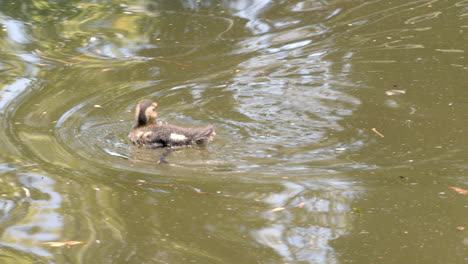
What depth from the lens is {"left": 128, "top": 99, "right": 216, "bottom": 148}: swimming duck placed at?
6934mm

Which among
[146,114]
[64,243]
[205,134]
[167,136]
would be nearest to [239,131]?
[205,134]

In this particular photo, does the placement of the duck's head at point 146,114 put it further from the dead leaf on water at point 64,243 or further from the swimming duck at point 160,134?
the dead leaf on water at point 64,243

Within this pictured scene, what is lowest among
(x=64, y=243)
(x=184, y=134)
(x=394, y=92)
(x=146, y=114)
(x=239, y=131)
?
(x=394, y=92)

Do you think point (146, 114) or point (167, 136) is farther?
point (146, 114)

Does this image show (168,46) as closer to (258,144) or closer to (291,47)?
(291,47)

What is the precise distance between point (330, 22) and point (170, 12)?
236 centimetres

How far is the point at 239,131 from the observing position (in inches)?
280

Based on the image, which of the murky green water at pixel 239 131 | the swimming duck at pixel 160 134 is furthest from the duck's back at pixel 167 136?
the murky green water at pixel 239 131

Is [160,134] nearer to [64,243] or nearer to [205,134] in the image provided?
[205,134]

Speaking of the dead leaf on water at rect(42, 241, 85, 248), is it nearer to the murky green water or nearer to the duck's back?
the murky green water

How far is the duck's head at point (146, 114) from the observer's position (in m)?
7.16

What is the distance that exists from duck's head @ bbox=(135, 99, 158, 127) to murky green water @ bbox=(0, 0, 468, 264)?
0.26m

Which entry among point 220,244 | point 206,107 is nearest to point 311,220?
point 220,244

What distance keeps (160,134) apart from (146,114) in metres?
0.28
